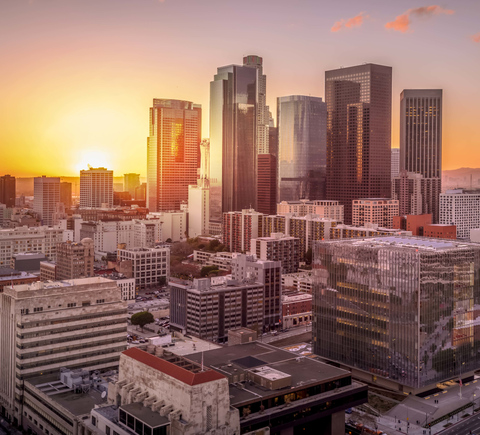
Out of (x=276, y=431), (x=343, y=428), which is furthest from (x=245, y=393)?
(x=343, y=428)

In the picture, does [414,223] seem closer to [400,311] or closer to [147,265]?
[147,265]

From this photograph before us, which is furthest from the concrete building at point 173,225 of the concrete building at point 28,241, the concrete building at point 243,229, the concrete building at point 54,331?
the concrete building at point 54,331

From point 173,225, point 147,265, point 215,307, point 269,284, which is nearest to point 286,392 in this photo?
point 215,307

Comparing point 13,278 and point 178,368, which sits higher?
point 178,368

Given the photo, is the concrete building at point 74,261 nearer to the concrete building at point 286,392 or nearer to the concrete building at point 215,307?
the concrete building at point 215,307

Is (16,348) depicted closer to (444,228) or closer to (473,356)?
(473,356)

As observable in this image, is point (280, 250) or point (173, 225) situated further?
point (173, 225)
